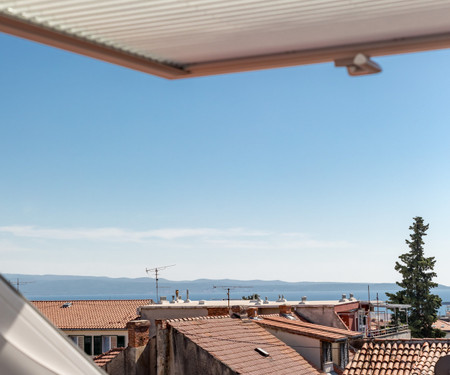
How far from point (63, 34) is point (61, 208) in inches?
3713

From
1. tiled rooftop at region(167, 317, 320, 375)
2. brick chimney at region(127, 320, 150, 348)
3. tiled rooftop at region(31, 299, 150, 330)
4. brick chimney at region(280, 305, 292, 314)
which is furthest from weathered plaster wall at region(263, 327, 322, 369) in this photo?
tiled rooftop at region(31, 299, 150, 330)

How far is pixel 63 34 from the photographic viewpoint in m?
1.65

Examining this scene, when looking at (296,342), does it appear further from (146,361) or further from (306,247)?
(306,247)

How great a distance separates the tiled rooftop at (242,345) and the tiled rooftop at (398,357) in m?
1.16

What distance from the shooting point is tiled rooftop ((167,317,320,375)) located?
11.8m

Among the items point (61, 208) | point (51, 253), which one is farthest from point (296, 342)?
point (51, 253)

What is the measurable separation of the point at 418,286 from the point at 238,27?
1259 inches

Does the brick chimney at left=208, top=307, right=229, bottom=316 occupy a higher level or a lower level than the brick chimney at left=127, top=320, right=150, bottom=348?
higher

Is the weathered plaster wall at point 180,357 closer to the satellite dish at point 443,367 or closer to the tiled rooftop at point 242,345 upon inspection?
the tiled rooftop at point 242,345

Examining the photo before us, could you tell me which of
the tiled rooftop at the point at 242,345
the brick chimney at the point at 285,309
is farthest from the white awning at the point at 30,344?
the brick chimney at the point at 285,309

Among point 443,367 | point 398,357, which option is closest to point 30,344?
point 443,367

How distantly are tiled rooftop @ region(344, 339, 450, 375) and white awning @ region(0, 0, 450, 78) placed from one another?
37.1ft

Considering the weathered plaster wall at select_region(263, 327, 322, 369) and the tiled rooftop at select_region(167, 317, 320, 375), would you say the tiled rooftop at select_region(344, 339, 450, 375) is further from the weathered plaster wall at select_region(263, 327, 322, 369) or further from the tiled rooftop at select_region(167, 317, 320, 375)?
the weathered plaster wall at select_region(263, 327, 322, 369)

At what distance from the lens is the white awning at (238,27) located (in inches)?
60.1
